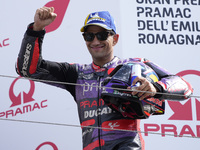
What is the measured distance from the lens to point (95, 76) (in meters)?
1.78

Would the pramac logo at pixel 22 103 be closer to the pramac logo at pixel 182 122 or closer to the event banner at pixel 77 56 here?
the event banner at pixel 77 56

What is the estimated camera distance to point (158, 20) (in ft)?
8.34

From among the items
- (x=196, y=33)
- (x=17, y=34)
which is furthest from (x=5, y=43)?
(x=196, y=33)

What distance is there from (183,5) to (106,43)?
1031 millimetres

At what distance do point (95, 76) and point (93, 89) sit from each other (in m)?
0.09

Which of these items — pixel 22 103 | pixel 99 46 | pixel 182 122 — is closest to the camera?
pixel 99 46

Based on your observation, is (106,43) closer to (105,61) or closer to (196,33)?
(105,61)

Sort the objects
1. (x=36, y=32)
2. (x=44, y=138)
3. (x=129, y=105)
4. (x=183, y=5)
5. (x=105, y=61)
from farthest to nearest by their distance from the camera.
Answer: (x=183, y=5)
(x=44, y=138)
(x=105, y=61)
(x=36, y=32)
(x=129, y=105)

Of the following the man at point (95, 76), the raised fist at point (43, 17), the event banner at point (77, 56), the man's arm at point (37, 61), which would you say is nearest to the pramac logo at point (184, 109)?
the event banner at point (77, 56)

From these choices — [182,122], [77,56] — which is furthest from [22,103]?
[182,122]

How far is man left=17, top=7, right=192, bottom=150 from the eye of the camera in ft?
5.23

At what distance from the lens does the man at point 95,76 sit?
5.23ft

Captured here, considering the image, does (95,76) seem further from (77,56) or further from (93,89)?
(77,56)

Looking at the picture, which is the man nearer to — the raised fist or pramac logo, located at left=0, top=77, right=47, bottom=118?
the raised fist
